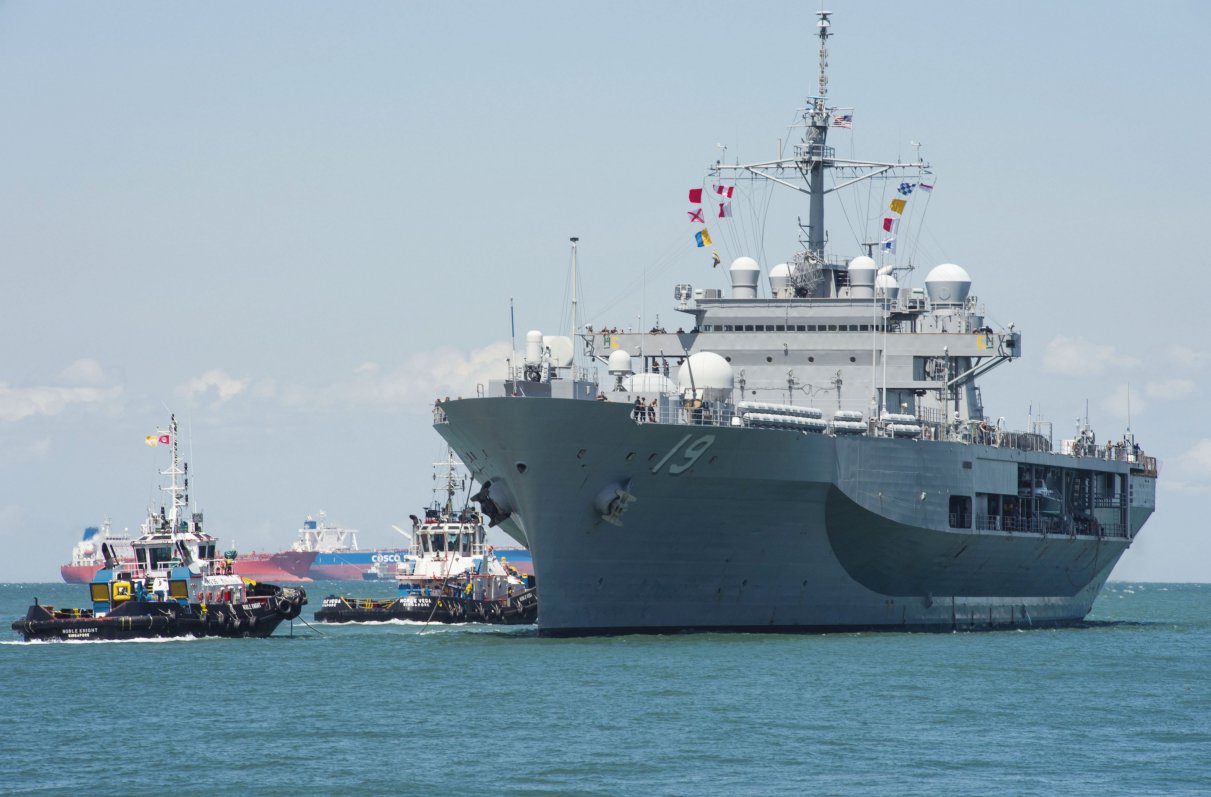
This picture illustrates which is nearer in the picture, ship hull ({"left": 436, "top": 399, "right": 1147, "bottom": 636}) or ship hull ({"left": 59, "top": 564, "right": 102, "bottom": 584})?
ship hull ({"left": 436, "top": 399, "right": 1147, "bottom": 636})

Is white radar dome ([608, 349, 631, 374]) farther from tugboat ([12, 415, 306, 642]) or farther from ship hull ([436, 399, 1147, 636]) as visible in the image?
tugboat ([12, 415, 306, 642])

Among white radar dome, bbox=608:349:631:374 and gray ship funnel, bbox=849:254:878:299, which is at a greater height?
gray ship funnel, bbox=849:254:878:299

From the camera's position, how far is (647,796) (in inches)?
867

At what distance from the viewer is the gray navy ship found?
36000 mm

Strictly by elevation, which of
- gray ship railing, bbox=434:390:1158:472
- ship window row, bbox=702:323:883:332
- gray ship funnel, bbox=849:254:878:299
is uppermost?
gray ship funnel, bbox=849:254:878:299

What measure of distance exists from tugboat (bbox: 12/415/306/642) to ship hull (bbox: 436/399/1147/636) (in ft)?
24.3

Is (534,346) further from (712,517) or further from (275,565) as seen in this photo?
(275,565)

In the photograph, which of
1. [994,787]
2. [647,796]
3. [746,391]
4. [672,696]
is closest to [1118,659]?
[746,391]

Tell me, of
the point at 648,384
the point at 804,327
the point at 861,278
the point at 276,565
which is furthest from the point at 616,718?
the point at 276,565

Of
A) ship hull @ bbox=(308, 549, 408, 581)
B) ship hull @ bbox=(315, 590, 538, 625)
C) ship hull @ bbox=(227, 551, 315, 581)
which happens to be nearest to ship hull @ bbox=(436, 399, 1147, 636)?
ship hull @ bbox=(315, 590, 538, 625)

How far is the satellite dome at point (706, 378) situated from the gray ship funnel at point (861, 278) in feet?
25.2

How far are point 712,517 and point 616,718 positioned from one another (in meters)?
9.72

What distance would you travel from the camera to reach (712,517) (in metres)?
37.0

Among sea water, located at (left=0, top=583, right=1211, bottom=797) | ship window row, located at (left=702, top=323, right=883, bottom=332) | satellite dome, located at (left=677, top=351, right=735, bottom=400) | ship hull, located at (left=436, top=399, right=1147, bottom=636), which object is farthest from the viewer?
ship window row, located at (left=702, top=323, right=883, bottom=332)
